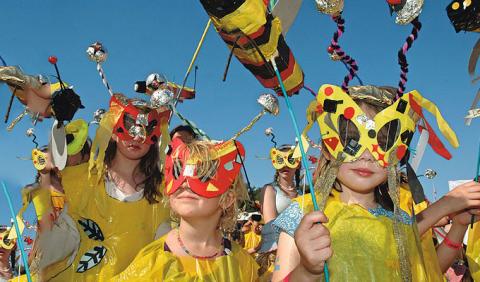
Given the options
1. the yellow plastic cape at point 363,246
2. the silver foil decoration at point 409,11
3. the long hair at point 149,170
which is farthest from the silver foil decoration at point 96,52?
the silver foil decoration at point 409,11

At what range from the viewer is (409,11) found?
2068 mm

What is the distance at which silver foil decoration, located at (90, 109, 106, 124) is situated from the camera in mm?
3915

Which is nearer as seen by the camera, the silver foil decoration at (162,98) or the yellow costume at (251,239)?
the silver foil decoration at (162,98)

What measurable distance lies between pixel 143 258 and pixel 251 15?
1377 millimetres

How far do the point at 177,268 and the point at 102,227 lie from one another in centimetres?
110

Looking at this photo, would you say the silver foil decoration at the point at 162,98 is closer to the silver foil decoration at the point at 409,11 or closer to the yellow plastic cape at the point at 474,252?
the silver foil decoration at the point at 409,11

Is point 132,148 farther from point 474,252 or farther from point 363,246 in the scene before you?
point 474,252

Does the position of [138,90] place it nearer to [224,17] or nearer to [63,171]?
[63,171]

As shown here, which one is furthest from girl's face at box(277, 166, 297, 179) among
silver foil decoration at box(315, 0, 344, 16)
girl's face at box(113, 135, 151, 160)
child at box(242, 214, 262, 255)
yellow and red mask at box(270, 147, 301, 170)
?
silver foil decoration at box(315, 0, 344, 16)

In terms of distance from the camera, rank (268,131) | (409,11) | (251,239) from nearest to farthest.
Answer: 1. (409,11)
2. (268,131)
3. (251,239)

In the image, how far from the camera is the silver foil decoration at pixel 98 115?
3915 millimetres

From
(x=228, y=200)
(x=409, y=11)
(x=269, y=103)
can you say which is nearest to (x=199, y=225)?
(x=228, y=200)

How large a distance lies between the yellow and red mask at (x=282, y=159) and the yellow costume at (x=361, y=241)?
355 centimetres

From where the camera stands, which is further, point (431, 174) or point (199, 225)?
point (431, 174)
